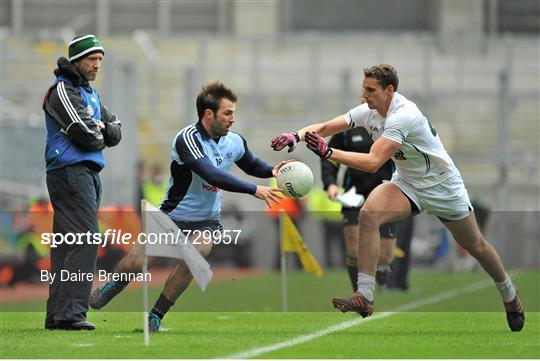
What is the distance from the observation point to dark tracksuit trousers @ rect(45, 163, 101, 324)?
11422 mm

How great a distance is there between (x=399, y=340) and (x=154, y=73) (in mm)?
16867

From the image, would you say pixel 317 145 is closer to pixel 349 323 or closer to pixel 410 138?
pixel 410 138

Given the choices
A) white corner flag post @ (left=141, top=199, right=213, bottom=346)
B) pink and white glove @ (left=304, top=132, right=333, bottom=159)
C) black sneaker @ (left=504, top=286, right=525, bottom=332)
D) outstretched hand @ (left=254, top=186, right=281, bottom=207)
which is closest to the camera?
white corner flag post @ (left=141, top=199, right=213, bottom=346)

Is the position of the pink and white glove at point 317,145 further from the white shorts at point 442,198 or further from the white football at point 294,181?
the white shorts at point 442,198

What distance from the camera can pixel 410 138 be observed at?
11406 millimetres

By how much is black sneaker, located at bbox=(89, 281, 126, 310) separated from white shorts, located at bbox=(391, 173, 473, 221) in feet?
7.94

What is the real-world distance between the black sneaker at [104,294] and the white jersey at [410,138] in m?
2.33

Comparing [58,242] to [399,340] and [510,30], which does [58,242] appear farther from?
[510,30]

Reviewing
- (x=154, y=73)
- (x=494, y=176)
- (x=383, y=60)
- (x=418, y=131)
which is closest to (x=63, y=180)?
(x=418, y=131)

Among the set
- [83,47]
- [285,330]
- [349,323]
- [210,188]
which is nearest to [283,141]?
[210,188]

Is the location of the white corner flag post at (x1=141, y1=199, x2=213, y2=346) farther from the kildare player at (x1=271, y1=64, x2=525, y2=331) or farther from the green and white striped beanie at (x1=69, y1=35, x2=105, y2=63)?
the green and white striped beanie at (x1=69, y1=35, x2=105, y2=63)

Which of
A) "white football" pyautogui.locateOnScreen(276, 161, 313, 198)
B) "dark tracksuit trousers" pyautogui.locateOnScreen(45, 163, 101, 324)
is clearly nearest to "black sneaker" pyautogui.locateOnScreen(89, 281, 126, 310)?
"dark tracksuit trousers" pyautogui.locateOnScreen(45, 163, 101, 324)

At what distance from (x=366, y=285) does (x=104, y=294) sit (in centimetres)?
210

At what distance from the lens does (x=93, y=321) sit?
12.5 meters
